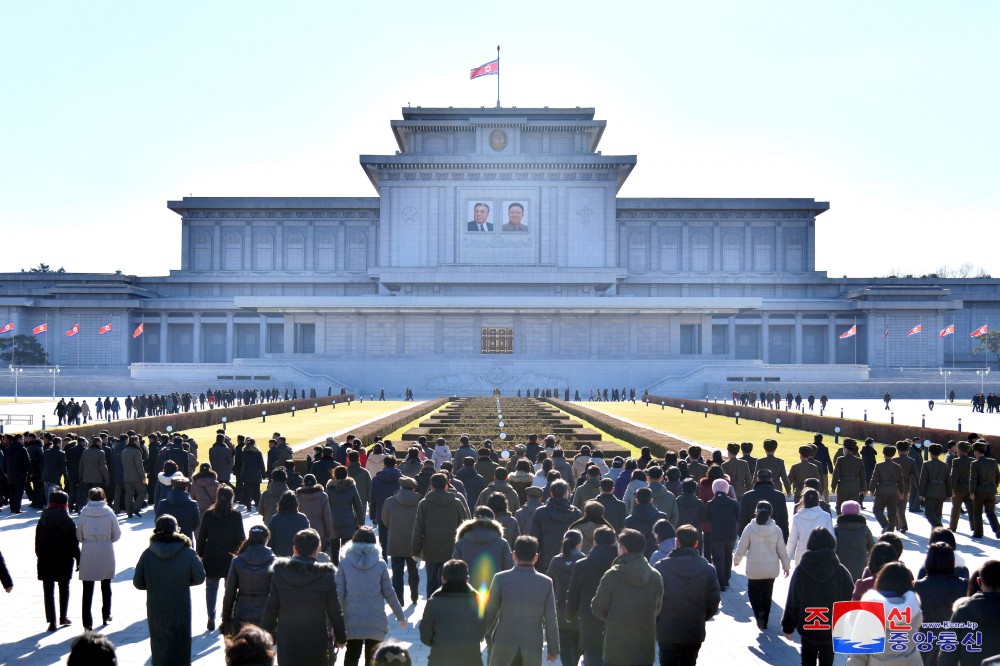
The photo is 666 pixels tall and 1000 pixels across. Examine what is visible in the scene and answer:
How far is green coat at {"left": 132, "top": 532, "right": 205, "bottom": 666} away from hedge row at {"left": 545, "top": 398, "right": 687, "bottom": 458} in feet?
46.8

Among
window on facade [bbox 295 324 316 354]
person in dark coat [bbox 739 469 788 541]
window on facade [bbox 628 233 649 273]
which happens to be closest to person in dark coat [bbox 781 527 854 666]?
person in dark coat [bbox 739 469 788 541]

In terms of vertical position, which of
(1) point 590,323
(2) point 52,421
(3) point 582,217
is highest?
(3) point 582,217

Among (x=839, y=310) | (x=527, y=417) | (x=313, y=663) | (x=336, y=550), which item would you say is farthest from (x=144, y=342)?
(x=313, y=663)

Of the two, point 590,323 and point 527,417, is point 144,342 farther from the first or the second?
point 527,417

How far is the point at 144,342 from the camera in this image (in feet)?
253

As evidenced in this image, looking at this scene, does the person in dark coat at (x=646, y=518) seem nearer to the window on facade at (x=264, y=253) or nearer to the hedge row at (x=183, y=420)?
the hedge row at (x=183, y=420)

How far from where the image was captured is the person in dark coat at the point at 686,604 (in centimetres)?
661

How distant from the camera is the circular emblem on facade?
77.3 metres

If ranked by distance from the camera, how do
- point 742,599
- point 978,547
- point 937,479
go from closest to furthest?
point 742,599, point 978,547, point 937,479

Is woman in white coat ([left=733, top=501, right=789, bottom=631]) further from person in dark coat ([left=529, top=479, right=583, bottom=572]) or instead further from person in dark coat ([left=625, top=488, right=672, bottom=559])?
person in dark coat ([left=529, top=479, right=583, bottom=572])

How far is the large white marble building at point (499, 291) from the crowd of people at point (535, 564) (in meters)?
45.6

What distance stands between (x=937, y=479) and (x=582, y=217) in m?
64.1

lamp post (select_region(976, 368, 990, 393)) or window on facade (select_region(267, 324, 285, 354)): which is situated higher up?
window on facade (select_region(267, 324, 285, 354))

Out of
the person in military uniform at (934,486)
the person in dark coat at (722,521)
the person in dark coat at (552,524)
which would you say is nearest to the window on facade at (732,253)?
the person in military uniform at (934,486)
